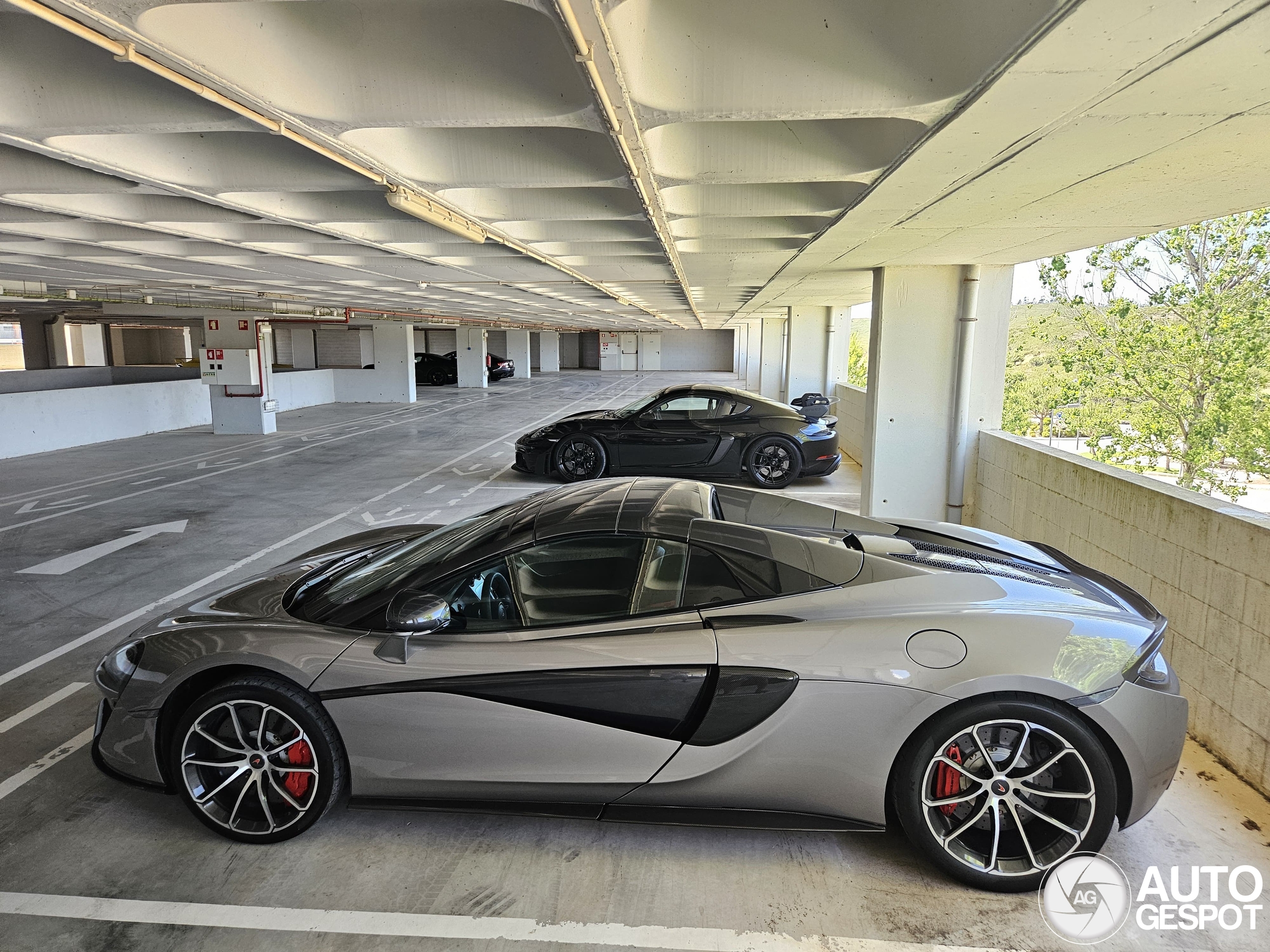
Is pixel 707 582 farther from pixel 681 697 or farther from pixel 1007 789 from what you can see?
pixel 1007 789

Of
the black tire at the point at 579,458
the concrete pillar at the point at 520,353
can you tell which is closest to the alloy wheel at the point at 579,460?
the black tire at the point at 579,458

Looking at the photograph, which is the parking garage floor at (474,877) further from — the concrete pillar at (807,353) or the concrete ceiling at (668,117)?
the concrete pillar at (807,353)

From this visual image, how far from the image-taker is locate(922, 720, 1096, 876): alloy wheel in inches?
99.4

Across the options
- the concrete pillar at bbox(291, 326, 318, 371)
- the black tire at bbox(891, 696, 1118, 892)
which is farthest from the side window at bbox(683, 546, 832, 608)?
the concrete pillar at bbox(291, 326, 318, 371)

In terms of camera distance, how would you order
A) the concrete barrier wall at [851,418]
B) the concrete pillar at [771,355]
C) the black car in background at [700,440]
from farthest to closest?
1. the concrete pillar at [771,355]
2. the concrete barrier wall at [851,418]
3. the black car in background at [700,440]

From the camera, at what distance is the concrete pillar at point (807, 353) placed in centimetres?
1811

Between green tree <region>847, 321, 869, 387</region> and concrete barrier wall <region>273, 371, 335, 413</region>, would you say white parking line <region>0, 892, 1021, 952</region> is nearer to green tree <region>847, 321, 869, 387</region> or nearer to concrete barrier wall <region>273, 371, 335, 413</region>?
concrete barrier wall <region>273, 371, 335, 413</region>

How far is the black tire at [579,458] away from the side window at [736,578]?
7607mm

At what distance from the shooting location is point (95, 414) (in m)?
15.2

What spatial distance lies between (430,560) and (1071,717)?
229 centimetres

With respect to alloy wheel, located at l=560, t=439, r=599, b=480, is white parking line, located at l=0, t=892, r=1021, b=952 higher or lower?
lower

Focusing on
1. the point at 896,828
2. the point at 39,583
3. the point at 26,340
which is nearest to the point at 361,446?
the point at 39,583

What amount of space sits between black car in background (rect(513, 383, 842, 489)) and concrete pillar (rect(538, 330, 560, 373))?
132 ft

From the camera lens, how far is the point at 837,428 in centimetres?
1466
